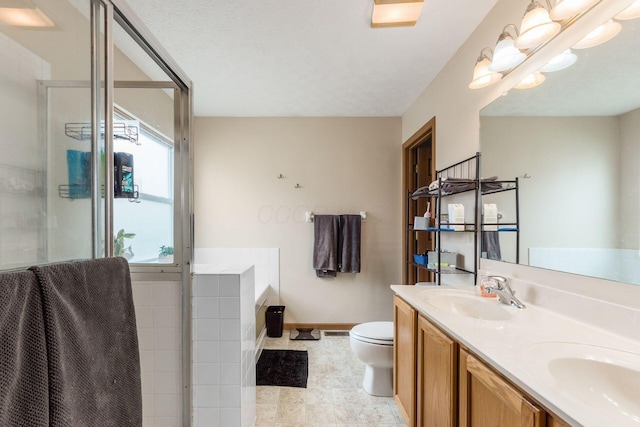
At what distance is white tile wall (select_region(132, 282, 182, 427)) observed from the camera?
50.8 inches

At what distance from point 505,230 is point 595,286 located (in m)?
0.47

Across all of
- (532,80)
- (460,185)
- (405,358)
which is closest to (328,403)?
(405,358)

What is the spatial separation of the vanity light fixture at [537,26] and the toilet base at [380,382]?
206 centimetres

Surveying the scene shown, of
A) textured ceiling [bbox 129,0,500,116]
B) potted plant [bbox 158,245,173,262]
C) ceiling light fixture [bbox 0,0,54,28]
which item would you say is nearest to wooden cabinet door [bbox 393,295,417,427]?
potted plant [bbox 158,245,173,262]

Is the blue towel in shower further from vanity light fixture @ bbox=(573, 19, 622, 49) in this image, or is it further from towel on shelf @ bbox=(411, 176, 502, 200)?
vanity light fixture @ bbox=(573, 19, 622, 49)

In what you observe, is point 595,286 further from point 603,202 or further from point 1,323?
point 1,323

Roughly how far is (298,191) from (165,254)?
1.83 m

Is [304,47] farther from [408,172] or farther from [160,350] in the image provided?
[160,350]

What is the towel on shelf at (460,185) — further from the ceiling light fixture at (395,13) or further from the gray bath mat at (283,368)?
the gray bath mat at (283,368)

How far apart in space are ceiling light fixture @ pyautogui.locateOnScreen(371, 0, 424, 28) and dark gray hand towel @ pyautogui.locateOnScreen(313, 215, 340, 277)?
1800mm

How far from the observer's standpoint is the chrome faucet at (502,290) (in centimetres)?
121

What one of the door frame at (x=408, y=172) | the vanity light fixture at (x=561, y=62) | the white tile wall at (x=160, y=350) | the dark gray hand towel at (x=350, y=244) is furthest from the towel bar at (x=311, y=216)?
the vanity light fixture at (x=561, y=62)

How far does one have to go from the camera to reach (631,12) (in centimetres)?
89

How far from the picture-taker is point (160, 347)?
1296 millimetres
